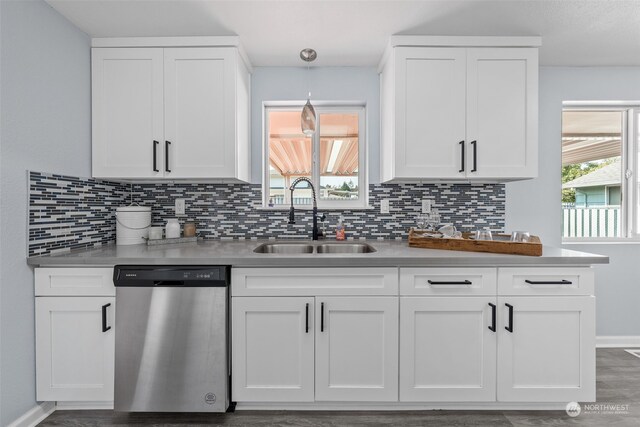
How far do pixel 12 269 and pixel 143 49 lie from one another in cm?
149

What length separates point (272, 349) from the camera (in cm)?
175

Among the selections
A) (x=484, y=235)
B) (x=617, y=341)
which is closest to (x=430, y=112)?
(x=484, y=235)

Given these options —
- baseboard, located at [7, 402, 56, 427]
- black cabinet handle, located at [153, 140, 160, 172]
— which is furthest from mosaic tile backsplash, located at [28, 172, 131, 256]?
baseboard, located at [7, 402, 56, 427]

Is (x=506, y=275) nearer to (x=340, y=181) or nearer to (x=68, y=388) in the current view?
(x=340, y=181)

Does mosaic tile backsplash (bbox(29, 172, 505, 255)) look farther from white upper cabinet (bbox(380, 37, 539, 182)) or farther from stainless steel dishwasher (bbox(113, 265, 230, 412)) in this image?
stainless steel dishwasher (bbox(113, 265, 230, 412))

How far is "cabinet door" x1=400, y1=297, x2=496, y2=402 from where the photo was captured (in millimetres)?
1761

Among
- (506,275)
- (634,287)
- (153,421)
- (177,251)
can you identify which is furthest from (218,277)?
(634,287)

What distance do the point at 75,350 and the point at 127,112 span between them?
1.45 m

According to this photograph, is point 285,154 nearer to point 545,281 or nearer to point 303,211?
point 303,211

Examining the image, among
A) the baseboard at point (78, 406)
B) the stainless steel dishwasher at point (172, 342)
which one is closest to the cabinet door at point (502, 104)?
the stainless steel dishwasher at point (172, 342)

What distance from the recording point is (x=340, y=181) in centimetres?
267

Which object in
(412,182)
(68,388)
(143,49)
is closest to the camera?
(68,388)

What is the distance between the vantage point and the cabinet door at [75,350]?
5.69 ft

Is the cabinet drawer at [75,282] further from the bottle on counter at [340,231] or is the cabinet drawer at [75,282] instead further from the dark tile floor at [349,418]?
the bottle on counter at [340,231]
